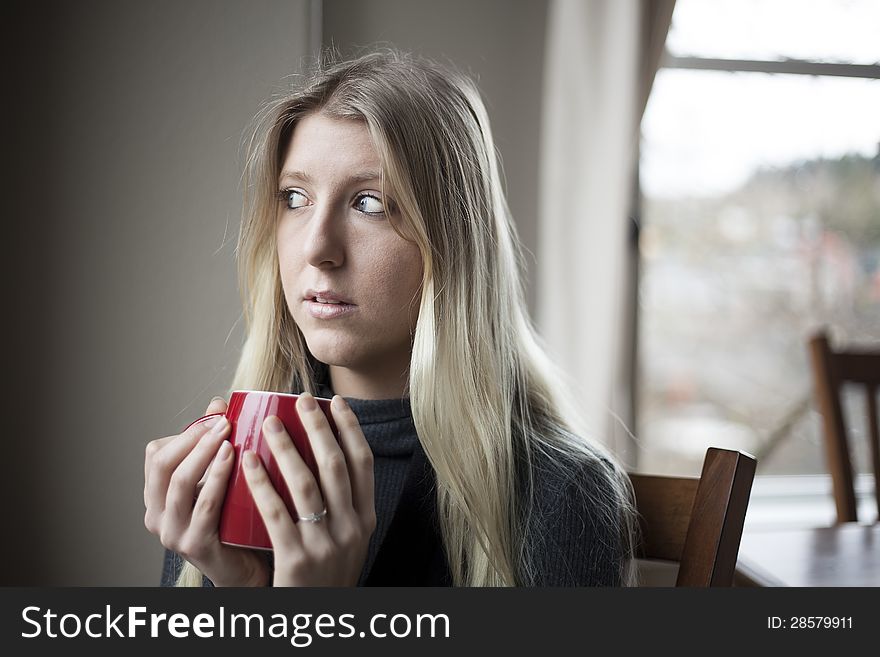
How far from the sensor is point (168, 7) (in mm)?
640

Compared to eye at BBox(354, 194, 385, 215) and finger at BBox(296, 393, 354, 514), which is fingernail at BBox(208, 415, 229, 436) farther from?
eye at BBox(354, 194, 385, 215)

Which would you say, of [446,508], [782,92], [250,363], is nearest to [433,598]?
[446,508]

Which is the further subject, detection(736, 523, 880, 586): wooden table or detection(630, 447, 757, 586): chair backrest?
detection(736, 523, 880, 586): wooden table

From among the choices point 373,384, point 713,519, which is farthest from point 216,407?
point 713,519

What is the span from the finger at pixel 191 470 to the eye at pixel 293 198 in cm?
19

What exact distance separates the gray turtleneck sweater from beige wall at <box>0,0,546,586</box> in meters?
0.16

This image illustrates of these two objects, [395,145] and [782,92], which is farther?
[782,92]

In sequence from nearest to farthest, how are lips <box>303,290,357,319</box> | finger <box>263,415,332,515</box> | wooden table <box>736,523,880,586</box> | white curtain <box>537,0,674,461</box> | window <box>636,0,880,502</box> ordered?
1. finger <box>263,415,332,515</box>
2. lips <box>303,290,357,319</box>
3. wooden table <box>736,523,880,586</box>
4. white curtain <box>537,0,674,461</box>
5. window <box>636,0,880,502</box>

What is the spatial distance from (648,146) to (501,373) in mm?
1127

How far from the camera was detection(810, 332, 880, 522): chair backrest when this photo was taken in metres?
1.00

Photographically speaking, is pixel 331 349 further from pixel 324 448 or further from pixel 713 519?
pixel 713 519

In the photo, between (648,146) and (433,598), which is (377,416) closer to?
(433,598)

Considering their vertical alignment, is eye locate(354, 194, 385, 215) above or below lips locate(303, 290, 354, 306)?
above

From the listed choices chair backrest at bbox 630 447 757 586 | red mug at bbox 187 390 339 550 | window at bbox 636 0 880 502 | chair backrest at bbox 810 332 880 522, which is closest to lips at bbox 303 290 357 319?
red mug at bbox 187 390 339 550
